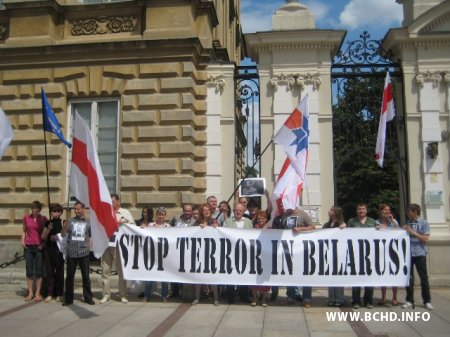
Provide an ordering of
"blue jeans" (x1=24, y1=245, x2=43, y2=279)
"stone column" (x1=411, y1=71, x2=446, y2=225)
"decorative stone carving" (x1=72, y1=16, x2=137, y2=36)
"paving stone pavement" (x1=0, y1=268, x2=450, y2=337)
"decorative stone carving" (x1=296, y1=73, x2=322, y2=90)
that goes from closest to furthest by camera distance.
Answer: "paving stone pavement" (x1=0, y1=268, x2=450, y2=337)
"blue jeans" (x1=24, y1=245, x2=43, y2=279)
"stone column" (x1=411, y1=71, x2=446, y2=225)
"decorative stone carving" (x1=296, y1=73, x2=322, y2=90)
"decorative stone carving" (x1=72, y1=16, x2=137, y2=36)

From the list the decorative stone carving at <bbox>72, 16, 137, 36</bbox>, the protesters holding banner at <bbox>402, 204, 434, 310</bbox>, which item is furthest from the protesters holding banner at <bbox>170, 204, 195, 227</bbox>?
the decorative stone carving at <bbox>72, 16, 137, 36</bbox>

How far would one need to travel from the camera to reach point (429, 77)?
11039 mm

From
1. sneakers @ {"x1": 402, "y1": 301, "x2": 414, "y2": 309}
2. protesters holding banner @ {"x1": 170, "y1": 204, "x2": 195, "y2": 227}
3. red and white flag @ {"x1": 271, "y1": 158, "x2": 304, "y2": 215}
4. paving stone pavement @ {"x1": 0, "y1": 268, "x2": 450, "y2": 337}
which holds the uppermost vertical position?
red and white flag @ {"x1": 271, "y1": 158, "x2": 304, "y2": 215}

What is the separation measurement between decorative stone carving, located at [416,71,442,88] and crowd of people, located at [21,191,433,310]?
150 inches

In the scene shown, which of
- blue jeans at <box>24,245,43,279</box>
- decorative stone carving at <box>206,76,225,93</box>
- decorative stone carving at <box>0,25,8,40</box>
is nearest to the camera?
blue jeans at <box>24,245,43,279</box>

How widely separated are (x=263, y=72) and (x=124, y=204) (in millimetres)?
4373

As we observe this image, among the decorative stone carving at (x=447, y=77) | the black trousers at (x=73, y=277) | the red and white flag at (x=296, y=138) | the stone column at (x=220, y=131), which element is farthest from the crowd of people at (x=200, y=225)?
the decorative stone carving at (x=447, y=77)

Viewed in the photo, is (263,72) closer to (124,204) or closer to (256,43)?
(256,43)

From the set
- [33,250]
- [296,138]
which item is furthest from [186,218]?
[33,250]

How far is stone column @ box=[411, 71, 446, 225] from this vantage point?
10586 millimetres

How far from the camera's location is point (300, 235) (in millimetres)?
8453

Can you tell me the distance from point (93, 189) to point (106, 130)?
4405 millimetres

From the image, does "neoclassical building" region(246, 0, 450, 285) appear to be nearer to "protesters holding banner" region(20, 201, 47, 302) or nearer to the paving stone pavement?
the paving stone pavement

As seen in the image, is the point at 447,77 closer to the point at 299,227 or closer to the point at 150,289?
the point at 299,227
